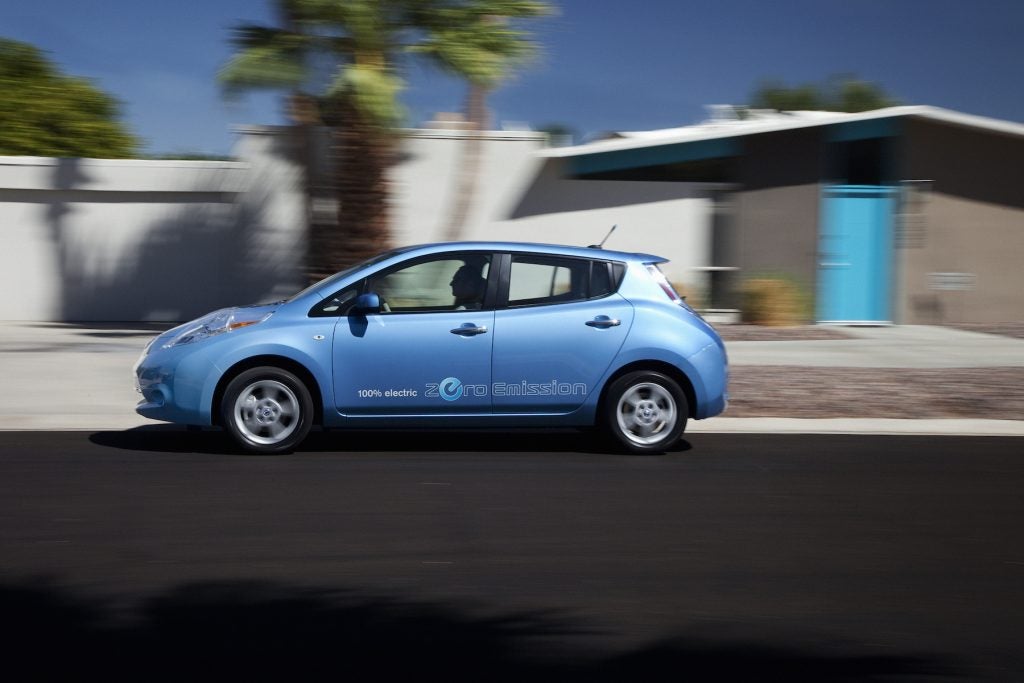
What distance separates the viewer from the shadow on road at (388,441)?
8.98 m

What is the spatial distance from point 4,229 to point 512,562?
15.7m

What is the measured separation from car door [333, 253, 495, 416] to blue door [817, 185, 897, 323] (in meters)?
12.0

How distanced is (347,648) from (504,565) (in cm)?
135

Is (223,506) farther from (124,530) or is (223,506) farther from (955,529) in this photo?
(955,529)

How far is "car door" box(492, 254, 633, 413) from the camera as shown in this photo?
8.67 m

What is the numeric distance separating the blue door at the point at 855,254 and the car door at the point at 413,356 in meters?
12.0

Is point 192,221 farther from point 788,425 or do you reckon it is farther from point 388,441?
point 788,425

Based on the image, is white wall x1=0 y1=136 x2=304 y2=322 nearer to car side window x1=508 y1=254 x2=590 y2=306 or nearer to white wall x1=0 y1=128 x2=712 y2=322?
white wall x1=0 y1=128 x2=712 y2=322

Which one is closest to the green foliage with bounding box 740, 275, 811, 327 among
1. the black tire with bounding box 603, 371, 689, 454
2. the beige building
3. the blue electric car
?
the beige building

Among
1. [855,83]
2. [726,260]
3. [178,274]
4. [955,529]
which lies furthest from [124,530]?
[855,83]

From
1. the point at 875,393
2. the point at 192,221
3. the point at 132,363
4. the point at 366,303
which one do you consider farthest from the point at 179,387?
the point at 192,221

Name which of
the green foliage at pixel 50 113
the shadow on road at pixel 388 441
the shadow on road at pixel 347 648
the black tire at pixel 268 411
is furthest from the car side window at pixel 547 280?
the green foliage at pixel 50 113

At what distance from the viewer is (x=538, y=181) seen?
19.3 meters

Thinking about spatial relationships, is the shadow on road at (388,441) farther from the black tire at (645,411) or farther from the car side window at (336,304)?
the car side window at (336,304)
